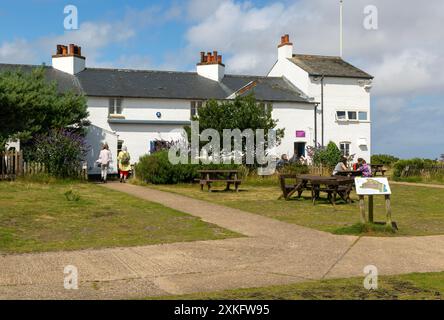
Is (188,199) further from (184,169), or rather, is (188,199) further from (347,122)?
(347,122)

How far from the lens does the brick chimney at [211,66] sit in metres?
41.7

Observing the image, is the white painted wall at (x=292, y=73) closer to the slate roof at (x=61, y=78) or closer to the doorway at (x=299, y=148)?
the doorway at (x=299, y=148)

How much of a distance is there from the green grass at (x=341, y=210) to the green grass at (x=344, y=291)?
4.18 meters

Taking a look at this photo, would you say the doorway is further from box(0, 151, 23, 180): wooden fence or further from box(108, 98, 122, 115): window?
box(0, 151, 23, 180): wooden fence

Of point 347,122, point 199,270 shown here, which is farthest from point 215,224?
point 347,122

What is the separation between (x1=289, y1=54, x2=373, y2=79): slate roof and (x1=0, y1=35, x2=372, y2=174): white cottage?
0.25 ft

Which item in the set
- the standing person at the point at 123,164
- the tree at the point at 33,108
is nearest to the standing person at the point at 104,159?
the standing person at the point at 123,164

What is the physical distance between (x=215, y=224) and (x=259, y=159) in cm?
1576

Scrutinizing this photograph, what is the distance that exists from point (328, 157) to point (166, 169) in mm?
10681

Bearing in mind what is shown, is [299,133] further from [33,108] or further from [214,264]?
[214,264]

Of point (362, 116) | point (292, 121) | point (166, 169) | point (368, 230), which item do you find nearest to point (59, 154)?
point (166, 169)

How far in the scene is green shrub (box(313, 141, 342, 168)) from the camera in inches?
1240

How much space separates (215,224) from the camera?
12.4 m

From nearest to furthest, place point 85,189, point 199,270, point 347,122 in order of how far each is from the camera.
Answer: point 199,270 → point 85,189 → point 347,122
